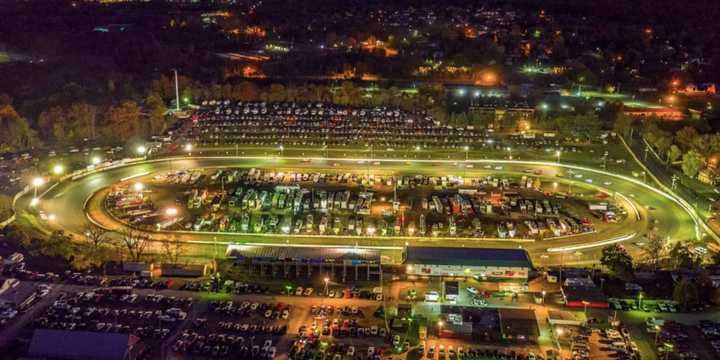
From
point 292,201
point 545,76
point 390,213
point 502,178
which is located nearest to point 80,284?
point 292,201

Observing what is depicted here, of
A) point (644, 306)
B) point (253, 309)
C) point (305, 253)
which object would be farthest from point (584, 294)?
point (253, 309)

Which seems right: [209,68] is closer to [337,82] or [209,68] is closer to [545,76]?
[337,82]

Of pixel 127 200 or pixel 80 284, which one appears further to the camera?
pixel 127 200

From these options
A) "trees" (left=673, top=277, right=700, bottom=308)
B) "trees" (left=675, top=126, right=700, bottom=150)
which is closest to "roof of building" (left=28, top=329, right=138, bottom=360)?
"trees" (left=673, top=277, right=700, bottom=308)

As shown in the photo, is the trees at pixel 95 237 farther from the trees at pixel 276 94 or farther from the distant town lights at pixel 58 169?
the trees at pixel 276 94

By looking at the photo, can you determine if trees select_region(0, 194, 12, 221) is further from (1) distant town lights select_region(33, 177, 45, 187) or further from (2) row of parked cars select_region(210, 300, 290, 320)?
(2) row of parked cars select_region(210, 300, 290, 320)

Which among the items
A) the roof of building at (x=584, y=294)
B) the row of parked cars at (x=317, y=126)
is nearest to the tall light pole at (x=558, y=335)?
the roof of building at (x=584, y=294)
